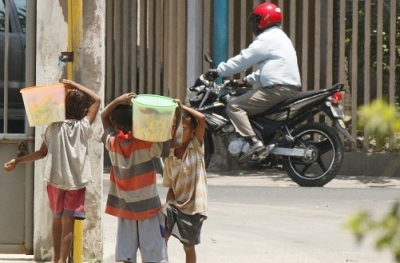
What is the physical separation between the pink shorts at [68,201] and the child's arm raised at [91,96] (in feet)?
1.47

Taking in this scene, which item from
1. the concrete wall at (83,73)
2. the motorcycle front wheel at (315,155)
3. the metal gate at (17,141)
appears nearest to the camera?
the concrete wall at (83,73)

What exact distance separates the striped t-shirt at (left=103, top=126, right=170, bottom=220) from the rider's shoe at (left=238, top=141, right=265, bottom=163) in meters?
5.22

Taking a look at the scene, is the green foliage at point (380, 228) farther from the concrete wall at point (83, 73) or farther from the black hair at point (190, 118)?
the concrete wall at point (83, 73)

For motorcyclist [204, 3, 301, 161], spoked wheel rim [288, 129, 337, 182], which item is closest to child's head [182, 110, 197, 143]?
motorcyclist [204, 3, 301, 161]

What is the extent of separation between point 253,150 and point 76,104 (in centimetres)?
489

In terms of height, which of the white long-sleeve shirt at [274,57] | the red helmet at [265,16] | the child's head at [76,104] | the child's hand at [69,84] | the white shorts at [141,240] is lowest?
the white shorts at [141,240]

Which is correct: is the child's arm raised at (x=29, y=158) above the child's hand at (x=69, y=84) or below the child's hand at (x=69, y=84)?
below

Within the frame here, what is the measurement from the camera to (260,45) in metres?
10.1

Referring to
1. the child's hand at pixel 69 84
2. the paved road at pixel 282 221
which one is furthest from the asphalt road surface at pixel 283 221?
the child's hand at pixel 69 84

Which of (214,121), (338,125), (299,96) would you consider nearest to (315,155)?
(338,125)

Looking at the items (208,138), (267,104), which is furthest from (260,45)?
(208,138)

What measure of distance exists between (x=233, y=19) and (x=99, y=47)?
6744 mm

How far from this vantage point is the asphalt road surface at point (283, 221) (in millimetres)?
6629

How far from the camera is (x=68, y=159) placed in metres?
5.57
